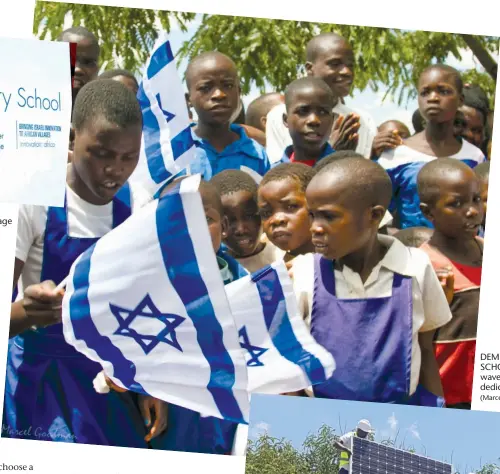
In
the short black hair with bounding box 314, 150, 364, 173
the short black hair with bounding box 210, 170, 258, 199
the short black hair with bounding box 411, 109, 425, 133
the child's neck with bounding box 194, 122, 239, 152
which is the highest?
the short black hair with bounding box 411, 109, 425, 133

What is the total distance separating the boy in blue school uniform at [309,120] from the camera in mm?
6379

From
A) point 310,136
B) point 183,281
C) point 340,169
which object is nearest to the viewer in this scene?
point 183,281

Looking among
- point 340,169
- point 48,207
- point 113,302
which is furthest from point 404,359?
point 48,207

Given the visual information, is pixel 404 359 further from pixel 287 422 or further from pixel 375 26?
pixel 375 26

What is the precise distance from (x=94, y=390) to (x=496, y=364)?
2129 mm

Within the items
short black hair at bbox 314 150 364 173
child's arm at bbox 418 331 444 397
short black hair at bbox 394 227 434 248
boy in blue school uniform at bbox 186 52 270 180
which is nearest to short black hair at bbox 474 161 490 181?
short black hair at bbox 394 227 434 248

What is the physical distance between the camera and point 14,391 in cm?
610

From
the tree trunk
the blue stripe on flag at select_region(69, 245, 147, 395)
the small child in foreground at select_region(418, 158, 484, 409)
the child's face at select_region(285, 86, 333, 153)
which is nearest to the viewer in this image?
the blue stripe on flag at select_region(69, 245, 147, 395)

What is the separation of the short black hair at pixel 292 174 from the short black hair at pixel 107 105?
73 centimetres

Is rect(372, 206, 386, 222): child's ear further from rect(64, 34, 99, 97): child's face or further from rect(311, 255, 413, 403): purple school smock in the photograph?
rect(64, 34, 99, 97): child's face

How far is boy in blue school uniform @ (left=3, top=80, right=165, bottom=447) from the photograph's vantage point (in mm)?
6066

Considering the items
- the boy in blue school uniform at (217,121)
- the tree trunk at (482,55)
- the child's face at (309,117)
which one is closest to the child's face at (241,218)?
A: the boy in blue school uniform at (217,121)

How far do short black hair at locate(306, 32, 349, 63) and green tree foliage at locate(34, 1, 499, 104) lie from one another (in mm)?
39

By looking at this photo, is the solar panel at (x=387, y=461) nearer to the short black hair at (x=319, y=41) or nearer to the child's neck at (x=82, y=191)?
the child's neck at (x=82, y=191)
